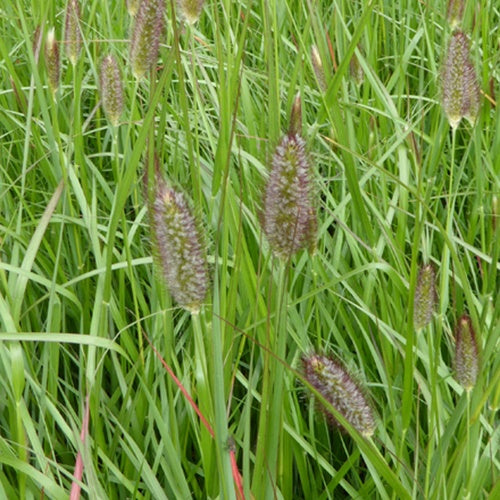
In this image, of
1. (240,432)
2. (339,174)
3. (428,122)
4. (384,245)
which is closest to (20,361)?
(240,432)

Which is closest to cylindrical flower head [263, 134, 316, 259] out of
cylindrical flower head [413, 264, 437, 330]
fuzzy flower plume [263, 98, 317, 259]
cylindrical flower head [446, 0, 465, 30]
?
fuzzy flower plume [263, 98, 317, 259]

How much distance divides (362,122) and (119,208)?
3.79 ft

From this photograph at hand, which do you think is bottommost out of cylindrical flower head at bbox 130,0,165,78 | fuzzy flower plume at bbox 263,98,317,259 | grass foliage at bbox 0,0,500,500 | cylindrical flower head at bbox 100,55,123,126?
grass foliage at bbox 0,0,500,500

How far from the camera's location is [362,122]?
2584 mm

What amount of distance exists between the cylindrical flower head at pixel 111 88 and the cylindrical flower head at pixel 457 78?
2.22 feet

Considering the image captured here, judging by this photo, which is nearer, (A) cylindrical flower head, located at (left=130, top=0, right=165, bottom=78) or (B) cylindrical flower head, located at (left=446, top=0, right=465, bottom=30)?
(A) cylindrical flower head, located at (left=130, top=0, right=165, bottom=78)

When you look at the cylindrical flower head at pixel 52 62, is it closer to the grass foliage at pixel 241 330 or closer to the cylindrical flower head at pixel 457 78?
the grass foliage at pixel 241 330

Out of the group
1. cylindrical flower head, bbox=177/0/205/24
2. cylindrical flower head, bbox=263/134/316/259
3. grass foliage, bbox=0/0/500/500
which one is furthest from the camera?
cylindrical flower head, bbox=177/0/205/24

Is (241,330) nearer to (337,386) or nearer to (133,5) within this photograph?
(337,386)

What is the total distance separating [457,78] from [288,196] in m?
0.74

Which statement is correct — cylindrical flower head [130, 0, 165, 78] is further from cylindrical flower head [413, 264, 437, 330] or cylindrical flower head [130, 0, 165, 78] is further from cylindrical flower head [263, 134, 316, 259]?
cylindrical flower head [413, 264, 437, 330]

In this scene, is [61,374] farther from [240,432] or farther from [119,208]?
[119,208]

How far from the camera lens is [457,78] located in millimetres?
1842

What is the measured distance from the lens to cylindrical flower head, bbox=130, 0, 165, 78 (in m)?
1.67
